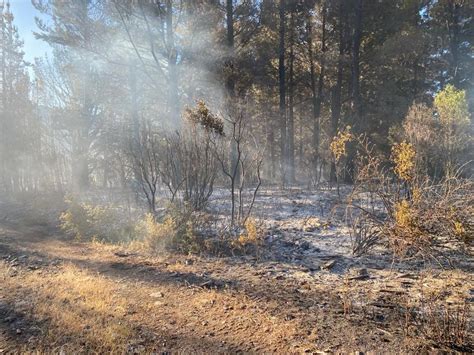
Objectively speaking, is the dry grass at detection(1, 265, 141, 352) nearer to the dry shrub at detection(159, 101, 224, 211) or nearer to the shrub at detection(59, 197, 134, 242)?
the shrub at detection(59, 197, 134, 242)

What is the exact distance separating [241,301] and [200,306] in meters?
0.48

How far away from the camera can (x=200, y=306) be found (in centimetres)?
394

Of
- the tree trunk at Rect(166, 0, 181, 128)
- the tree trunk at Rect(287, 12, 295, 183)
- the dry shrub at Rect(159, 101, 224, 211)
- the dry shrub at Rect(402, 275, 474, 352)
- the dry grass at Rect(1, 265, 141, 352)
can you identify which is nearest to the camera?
the dry shrub at Rect(402, 275, 474, 352)

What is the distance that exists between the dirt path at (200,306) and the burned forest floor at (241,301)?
13 millimetres

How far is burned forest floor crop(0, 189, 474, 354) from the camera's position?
3039mm

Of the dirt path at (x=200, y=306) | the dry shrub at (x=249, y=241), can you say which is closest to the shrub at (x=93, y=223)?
the dirt path at (x=200, y=306)

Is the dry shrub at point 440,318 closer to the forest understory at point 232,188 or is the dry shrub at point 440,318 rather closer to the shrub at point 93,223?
the forest understory at point 232,188

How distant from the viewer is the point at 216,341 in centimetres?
316

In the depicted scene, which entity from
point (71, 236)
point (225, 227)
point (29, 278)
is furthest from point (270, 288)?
point (71, 236)

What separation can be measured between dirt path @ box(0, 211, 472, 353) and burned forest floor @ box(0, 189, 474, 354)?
13 millimetres

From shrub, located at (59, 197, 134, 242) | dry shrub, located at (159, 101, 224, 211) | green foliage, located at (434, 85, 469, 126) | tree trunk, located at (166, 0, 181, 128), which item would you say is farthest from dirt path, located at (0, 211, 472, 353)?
tree trunk, located at (166, 0, 181, 128)

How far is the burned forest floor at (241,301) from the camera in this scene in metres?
3.04

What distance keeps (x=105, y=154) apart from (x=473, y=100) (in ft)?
59.4

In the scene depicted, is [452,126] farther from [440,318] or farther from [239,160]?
[440,318]
